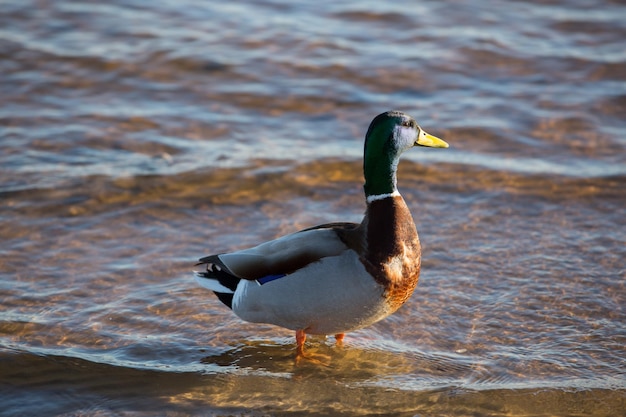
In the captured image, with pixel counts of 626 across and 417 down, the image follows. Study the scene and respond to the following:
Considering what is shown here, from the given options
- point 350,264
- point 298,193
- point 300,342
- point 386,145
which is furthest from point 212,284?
point 298,193

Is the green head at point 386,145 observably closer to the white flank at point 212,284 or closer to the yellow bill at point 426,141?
the yellow bill at point 426,141

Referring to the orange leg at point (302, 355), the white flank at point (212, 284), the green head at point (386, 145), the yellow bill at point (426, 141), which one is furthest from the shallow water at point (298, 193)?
the yellow bill at point (426, 141)

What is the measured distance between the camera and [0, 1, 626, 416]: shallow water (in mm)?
4805

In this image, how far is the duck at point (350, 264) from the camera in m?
4.59

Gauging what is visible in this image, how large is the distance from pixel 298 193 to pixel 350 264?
102 inches

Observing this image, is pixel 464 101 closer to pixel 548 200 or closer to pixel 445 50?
pixel 445 50

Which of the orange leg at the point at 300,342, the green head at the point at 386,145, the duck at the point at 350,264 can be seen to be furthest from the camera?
the orange leg at the point at 300,342

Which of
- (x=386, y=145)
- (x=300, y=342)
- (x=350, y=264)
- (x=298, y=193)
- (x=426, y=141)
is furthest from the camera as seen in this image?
(x=298, y=193)

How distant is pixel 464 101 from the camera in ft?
28.9

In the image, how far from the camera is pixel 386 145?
4.73 m

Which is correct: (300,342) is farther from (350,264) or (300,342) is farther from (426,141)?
(426,141)

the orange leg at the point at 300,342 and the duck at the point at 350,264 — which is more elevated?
the duck at the point at 350,264

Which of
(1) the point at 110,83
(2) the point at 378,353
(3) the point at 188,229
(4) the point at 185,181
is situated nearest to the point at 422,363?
(2) the point at 378,353

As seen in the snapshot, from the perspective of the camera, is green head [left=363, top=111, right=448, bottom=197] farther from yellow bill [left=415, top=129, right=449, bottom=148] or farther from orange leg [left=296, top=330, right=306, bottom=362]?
orange leg [left=296, top=330, right=306, bottom=362]
